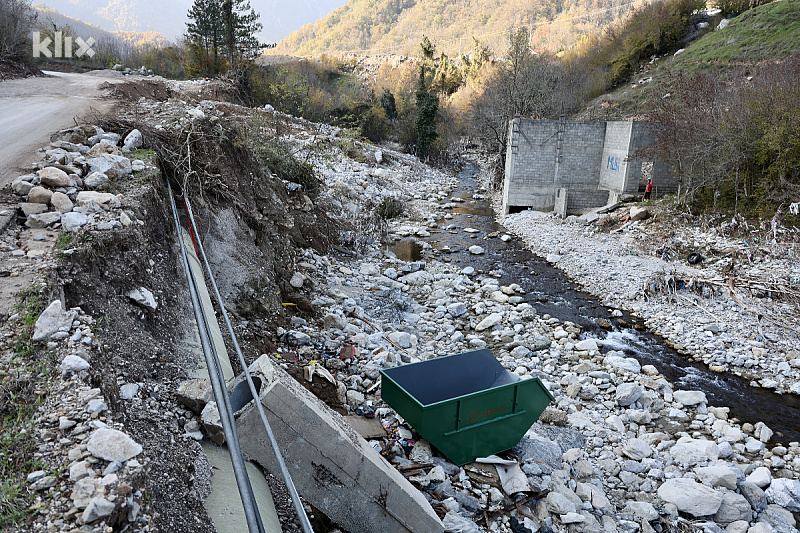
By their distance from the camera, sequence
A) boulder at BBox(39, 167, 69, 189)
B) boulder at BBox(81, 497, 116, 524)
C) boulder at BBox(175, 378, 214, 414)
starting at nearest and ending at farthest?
boulder at BBox(81, 497, 116, 524), boulder at BBox(175, 378, 214, 414), boulder at BBox(39, 167, 69, 189)

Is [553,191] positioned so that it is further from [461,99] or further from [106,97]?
[461,99]

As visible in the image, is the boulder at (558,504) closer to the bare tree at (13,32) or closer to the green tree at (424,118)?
the bare tree at (13,32)

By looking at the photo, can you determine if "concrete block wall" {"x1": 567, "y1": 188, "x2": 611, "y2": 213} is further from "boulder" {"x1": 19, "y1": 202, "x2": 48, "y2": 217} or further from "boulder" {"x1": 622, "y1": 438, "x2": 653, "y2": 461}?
"boulder" {"x1": 19, "y1": 202, "x2": 48, "y2": 217}

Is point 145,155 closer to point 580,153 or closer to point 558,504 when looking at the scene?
point 558,504

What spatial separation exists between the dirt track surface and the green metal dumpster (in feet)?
16.7

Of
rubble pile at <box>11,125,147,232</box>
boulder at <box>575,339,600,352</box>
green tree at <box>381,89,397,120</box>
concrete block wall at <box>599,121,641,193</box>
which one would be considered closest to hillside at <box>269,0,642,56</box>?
green tree at <box>381,89,397,120</box>

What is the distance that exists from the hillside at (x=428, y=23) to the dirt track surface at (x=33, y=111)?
98.2 metres

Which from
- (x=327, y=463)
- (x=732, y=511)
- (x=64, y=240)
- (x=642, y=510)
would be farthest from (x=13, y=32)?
(x=732, y=511)

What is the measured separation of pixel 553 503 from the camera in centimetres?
496

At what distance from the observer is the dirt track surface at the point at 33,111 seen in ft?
19.1

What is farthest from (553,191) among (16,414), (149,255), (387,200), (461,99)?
(461,99)

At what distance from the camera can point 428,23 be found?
144 metres

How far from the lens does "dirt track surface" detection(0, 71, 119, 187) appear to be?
19.1 feet

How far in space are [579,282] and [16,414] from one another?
1246cm
